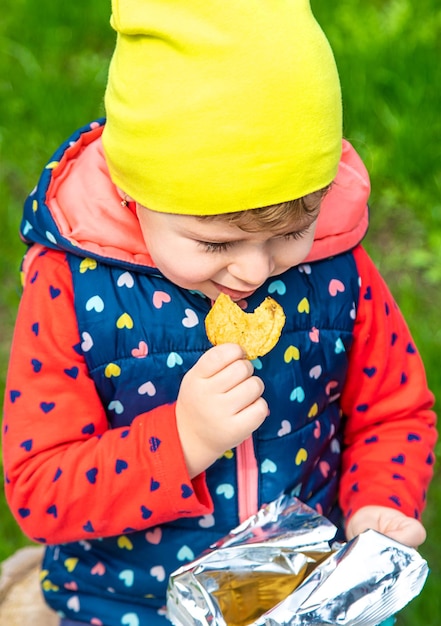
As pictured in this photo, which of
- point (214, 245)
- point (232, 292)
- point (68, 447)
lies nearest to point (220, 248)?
point (214, 245)

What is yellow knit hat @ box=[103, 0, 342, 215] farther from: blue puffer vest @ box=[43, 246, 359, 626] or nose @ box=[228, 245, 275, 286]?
blue puffer vest @ box=[43, 246, 359, 626]

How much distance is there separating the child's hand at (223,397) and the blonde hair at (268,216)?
0.18 meters

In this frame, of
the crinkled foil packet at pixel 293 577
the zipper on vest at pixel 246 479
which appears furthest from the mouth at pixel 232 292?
the crinkled foil packet at pixel 293 577

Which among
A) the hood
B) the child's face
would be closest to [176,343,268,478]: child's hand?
the child's face

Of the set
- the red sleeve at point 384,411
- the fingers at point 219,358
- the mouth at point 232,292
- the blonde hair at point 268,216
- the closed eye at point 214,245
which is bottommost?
the red sleeve at point 384,411

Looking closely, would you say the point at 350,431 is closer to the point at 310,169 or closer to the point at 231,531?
the point at 231,531

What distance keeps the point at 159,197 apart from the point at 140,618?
774mm

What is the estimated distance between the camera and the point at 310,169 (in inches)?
56.7

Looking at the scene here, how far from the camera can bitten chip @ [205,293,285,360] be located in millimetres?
1558

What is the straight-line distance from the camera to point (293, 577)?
64.3 inches

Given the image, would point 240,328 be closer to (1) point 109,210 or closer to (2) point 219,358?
(2) point 219,358

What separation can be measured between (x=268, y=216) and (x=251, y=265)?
8 cm

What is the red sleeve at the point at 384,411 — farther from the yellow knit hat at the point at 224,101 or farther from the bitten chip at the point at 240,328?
the yellow knit hat at the point at 224,101

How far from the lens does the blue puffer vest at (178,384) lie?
166cm
